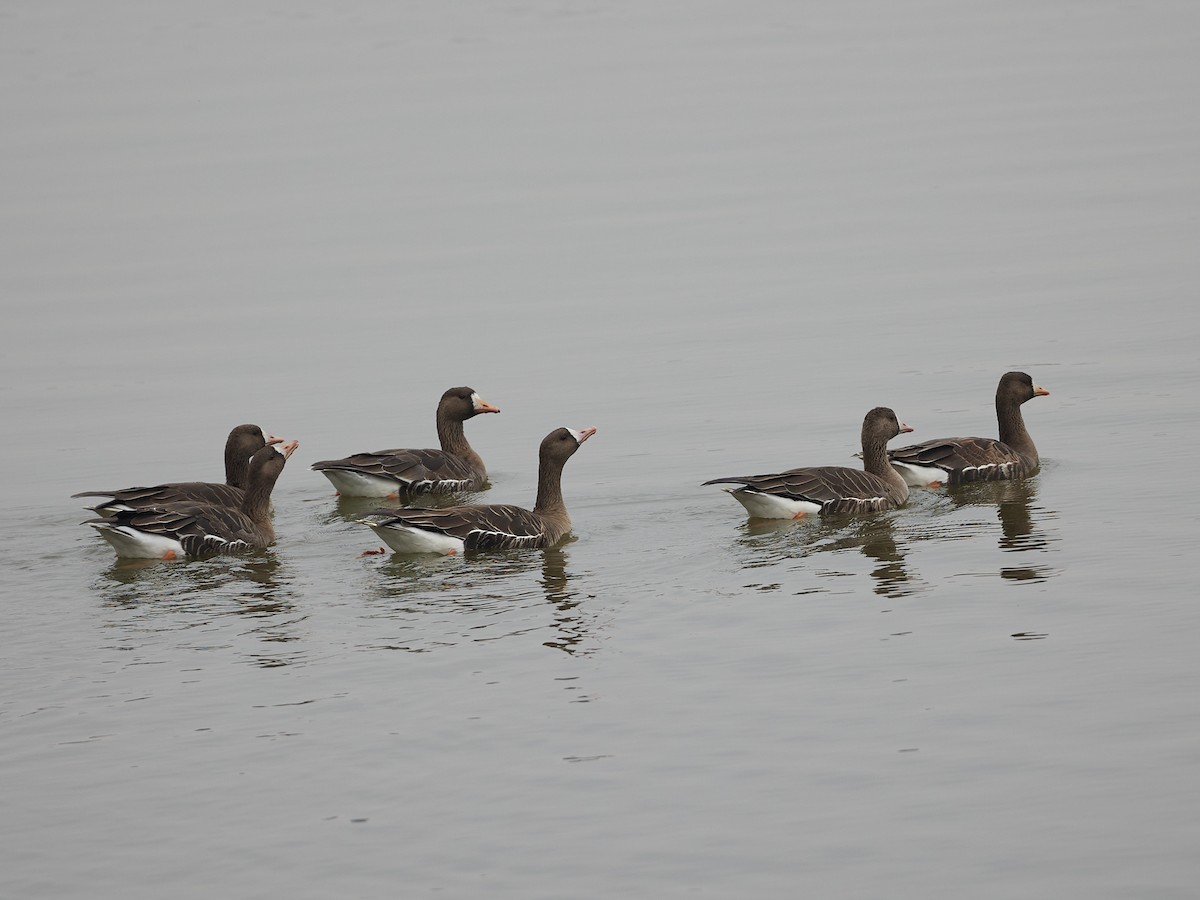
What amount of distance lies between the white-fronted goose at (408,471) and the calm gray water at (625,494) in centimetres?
51

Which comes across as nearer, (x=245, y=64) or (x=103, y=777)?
(x=103, y=777)

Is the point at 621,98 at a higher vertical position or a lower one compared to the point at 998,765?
higher

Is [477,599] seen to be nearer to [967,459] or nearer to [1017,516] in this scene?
[1017,516]

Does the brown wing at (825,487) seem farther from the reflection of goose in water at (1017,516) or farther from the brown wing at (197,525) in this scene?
the brown wing at (197,525)

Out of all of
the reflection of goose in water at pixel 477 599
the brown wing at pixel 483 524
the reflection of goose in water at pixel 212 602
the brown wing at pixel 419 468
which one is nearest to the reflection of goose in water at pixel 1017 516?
the reflection of goose in water at pixel 477 599

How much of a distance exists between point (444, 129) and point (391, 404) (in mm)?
25555

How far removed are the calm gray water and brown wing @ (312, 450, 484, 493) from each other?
0.61m

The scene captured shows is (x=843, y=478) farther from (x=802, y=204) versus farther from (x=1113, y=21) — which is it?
(x=1113, y=21)

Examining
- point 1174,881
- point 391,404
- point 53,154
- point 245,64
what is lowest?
point 1174,881

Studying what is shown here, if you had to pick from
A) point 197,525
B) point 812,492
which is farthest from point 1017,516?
point 197,525

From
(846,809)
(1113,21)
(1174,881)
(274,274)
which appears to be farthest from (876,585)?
(1113,21)

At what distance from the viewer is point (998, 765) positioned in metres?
9.33

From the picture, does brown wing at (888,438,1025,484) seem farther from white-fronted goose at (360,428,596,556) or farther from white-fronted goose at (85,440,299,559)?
white-fronted goose at (85,440,299,559)

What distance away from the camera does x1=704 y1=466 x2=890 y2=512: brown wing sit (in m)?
16.0
